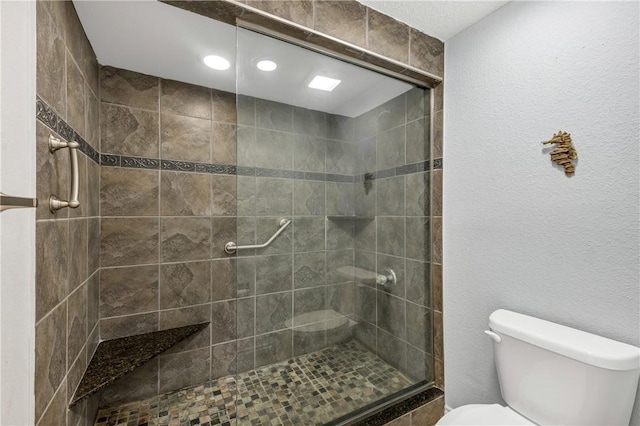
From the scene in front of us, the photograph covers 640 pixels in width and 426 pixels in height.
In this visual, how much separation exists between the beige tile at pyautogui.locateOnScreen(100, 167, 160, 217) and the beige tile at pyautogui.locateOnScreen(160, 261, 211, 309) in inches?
16.2

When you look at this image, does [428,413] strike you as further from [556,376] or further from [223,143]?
[223,143]

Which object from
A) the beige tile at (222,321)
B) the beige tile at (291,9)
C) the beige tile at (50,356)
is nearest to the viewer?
the beige tile at (50,356)

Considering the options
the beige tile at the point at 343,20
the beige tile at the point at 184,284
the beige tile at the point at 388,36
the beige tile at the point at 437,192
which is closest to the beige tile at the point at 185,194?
the beige tile at the point at 184,284

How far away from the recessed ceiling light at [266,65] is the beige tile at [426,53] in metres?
0.77

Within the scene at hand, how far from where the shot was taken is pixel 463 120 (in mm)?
1453

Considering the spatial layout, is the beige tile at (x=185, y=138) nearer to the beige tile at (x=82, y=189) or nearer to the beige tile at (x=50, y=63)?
the beige tile at (x=82, y=189)

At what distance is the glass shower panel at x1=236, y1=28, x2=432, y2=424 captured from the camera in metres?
1.24

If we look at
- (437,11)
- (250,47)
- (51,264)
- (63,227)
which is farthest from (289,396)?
(437,11)

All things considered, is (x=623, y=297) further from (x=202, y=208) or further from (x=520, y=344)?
(x=202, y=208)

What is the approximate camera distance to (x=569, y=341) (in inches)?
36.9

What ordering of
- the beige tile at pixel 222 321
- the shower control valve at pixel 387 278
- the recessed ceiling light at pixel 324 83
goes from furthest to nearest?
the beige tile at pixel 222 321 → the shower control valve at pixel 387 278 → the recessed ceiling light at pixel 324 83

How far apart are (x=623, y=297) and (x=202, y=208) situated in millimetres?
2177

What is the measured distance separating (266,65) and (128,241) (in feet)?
4.57

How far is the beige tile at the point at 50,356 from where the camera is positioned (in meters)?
0.79
